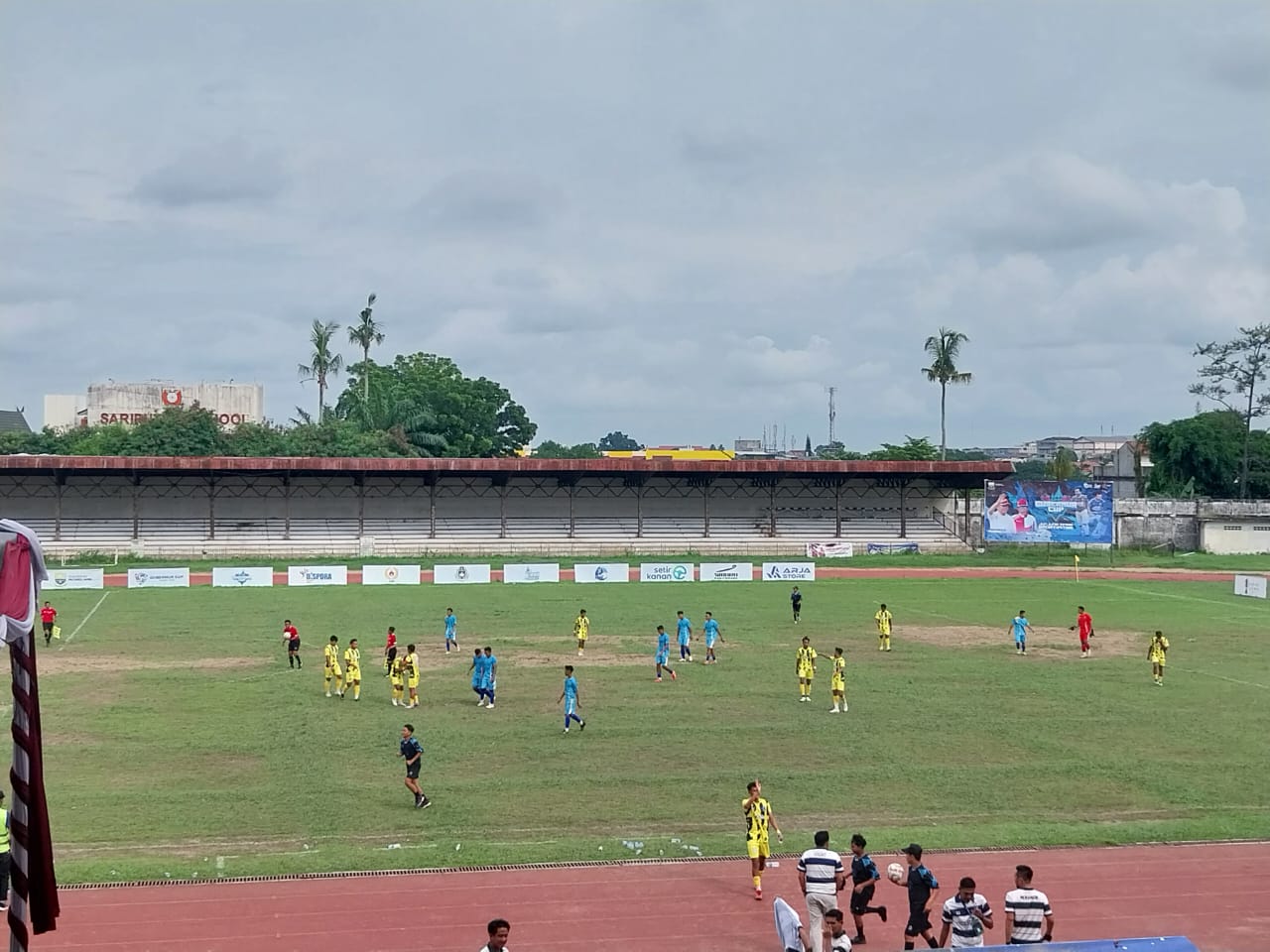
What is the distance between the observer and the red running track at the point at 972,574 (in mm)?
55406

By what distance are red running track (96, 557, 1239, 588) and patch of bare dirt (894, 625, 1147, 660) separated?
739 inches

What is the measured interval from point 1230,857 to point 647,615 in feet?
85.9

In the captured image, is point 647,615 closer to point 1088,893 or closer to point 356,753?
point 356,753

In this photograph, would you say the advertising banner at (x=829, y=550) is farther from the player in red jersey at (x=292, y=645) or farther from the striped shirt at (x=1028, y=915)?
the striped shirt at (x=1028, y=915)

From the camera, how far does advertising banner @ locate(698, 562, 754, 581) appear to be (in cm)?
A: 5503

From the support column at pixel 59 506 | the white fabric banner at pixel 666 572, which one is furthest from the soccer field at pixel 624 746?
the support column at pixel 59 506

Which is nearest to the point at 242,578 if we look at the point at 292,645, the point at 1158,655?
the point at 292,645

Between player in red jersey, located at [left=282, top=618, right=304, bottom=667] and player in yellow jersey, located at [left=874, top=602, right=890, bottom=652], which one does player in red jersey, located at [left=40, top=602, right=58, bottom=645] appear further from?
player in yellow jersey, located at [left=874, top=602, right=890, bottom=652]

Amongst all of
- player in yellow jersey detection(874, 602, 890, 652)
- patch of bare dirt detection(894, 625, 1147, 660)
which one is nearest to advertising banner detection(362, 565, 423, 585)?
patch of bare dirt detection(894, 625, 1147, 660)

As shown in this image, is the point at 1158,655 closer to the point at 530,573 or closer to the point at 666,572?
the point at 666,572

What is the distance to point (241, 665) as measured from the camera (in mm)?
29984

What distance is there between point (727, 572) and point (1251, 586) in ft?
72.5

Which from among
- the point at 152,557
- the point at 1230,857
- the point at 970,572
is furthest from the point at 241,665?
the point at 970,572

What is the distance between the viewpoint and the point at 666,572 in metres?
54.9
